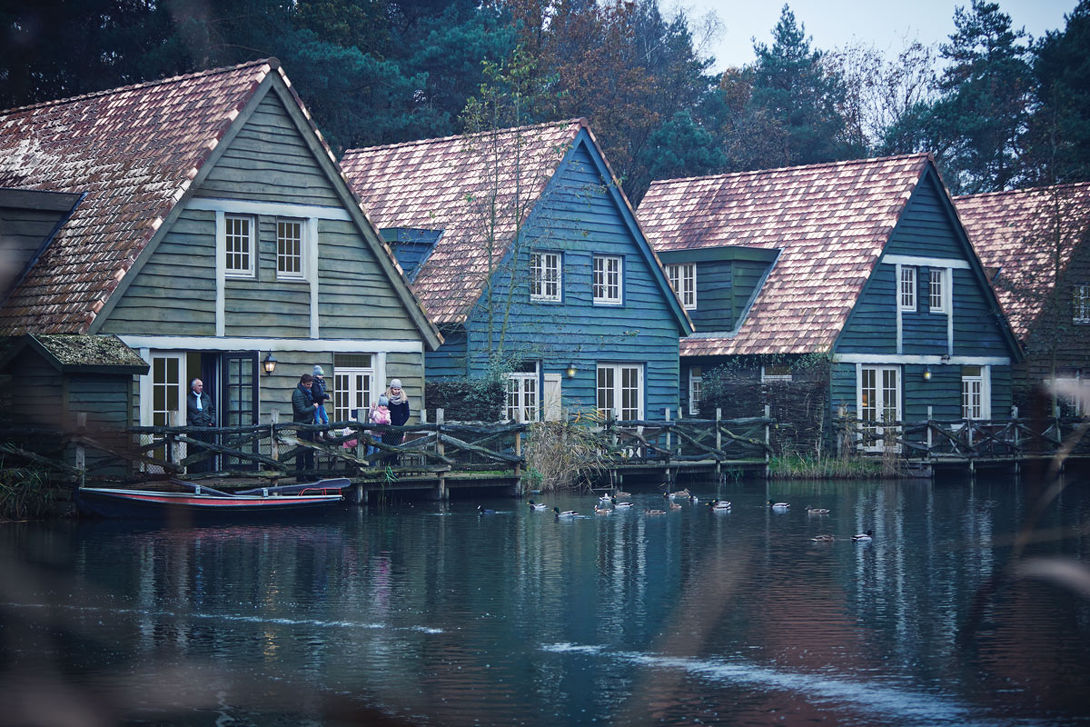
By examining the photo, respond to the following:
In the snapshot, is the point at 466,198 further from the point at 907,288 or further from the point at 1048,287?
the point at 1048,287

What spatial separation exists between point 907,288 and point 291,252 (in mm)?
19057

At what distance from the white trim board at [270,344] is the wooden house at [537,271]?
309 centimetres

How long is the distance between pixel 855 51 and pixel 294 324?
152 ft

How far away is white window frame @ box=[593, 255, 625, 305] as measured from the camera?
39.5 meters

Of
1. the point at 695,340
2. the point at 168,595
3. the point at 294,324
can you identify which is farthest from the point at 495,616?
the point at 695,340

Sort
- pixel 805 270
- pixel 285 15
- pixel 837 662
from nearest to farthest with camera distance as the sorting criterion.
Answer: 1. pixel 837 662
2. pixel 805 270
3. pixel 285 15

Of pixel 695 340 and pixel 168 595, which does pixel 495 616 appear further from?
pixel 695 340

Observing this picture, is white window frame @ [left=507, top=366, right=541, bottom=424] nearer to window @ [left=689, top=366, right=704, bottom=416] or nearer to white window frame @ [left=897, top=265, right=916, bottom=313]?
window @ [left=689, top=366, right=704, bottom=416]

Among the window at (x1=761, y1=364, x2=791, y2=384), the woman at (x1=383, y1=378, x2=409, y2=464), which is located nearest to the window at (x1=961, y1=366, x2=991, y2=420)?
the window at (x1=761, y1=364, x2=791, y2=384)

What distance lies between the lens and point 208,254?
2941 centimetres

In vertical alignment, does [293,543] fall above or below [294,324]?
below

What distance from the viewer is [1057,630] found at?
14125mm

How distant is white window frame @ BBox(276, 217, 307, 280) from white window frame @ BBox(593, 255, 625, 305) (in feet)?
32.6

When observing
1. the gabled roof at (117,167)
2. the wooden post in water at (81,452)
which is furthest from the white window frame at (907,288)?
the wooden post in water at (81,452)
